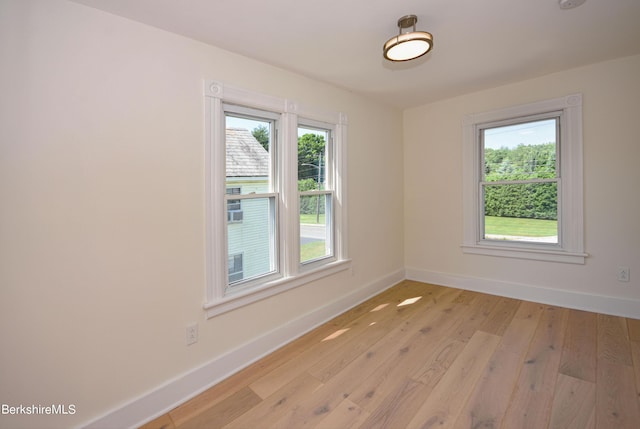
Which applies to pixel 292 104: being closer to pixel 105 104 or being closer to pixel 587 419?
pixel 105 104

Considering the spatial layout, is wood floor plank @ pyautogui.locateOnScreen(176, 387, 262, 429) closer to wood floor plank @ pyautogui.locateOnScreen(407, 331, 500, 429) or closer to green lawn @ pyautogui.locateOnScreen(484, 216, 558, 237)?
wood floor plank @ pyautogui.locateOnScreen(407, 331, 500, 429)

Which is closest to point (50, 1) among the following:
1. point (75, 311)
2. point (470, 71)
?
point (75, 311)

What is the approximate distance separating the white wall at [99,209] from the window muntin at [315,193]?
2.74 ft

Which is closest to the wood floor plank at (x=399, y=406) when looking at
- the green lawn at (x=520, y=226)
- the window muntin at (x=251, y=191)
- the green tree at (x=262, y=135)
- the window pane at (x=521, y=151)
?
the window muntin at (x=251, y=191)

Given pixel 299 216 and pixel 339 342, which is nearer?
pixel 339 342

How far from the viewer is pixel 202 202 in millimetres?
2121

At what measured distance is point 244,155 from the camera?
2.44 m

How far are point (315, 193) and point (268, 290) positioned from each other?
111cm

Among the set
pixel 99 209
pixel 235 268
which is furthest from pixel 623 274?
pixel 99 209

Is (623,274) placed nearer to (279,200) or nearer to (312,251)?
(312,251)

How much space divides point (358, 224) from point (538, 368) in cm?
208

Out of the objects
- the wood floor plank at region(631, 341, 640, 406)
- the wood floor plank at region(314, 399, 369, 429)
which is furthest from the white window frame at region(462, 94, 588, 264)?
the wood floor plank at region(314, 399, 369, 429)

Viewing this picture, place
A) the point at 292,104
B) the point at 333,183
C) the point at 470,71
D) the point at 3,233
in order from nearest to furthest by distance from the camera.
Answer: the point at 3,233 < the point at 292,104 < the point at 470,71 < the point at 333,183

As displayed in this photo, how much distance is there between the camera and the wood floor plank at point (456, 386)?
1729mm
